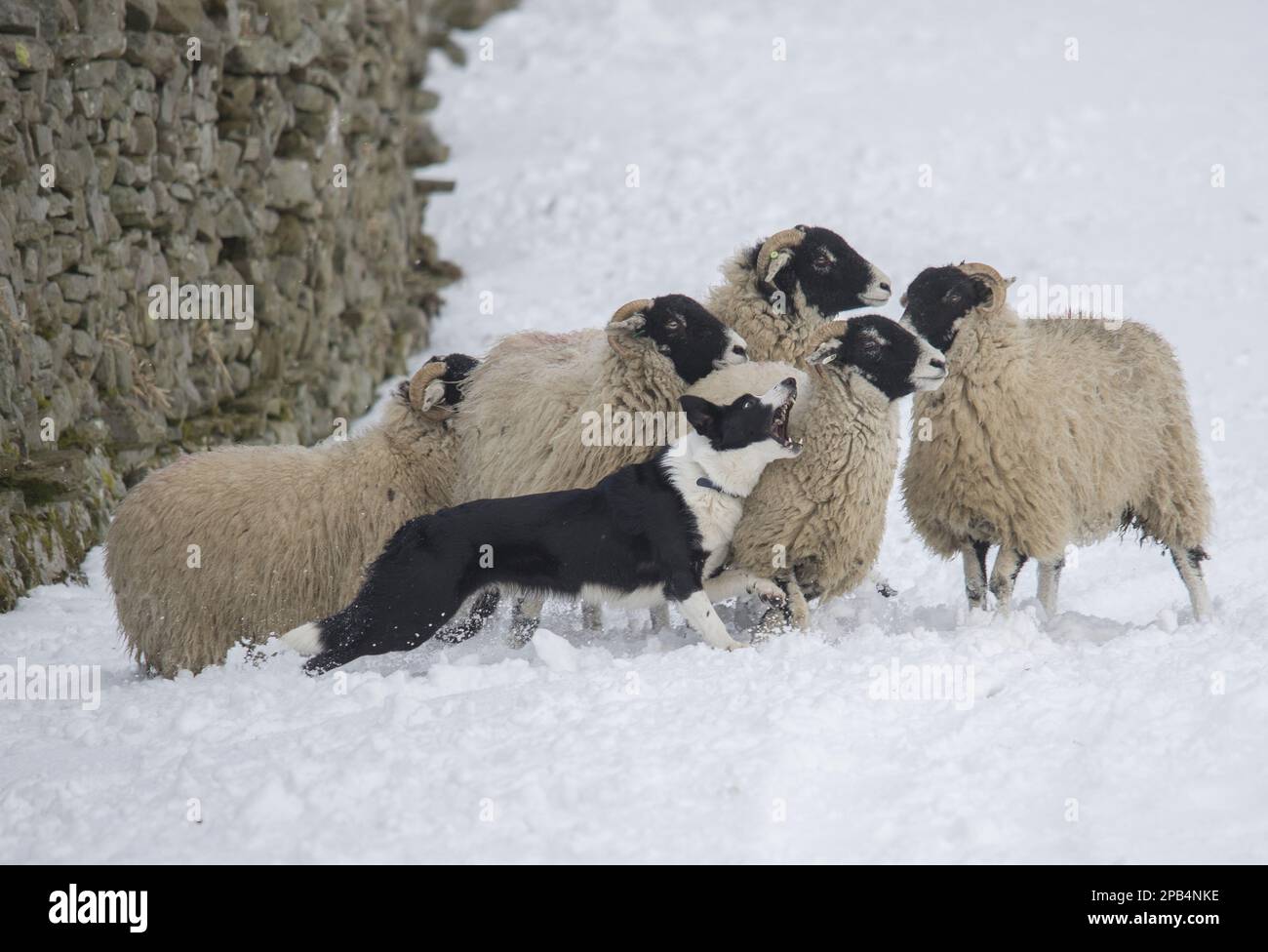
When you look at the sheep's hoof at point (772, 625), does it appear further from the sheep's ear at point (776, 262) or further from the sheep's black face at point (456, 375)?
the sheep's black face at point (456, 375)

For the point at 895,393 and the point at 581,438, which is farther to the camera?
the point at 581,438

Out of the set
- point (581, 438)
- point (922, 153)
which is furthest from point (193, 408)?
point (922, 153)

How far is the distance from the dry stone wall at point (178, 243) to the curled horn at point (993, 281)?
17.5ft

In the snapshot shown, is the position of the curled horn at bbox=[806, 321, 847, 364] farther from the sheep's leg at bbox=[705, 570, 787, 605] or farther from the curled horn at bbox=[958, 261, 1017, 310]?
the sheep's leg at bbox=[705, 570, 787, 605]

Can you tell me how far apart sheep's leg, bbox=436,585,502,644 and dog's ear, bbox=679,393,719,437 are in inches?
54.4

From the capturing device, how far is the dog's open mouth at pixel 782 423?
6.55 m

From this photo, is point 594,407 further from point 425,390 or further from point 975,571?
point 975,571

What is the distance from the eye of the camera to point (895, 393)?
6.74 metres

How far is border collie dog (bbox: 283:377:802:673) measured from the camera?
254 inches

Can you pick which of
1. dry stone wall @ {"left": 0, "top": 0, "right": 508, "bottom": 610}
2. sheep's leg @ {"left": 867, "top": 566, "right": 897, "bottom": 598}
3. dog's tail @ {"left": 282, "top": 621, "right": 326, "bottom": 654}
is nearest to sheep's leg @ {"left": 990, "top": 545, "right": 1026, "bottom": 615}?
sheep's leg @ {"left": 867, "top": 566, "right": 897, "bottom": 598}

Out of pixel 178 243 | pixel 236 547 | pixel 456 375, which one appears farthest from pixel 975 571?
pixel 178 243

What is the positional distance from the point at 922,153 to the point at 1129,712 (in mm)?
13085

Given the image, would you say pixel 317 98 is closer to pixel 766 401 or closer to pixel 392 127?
pixel 392 127
